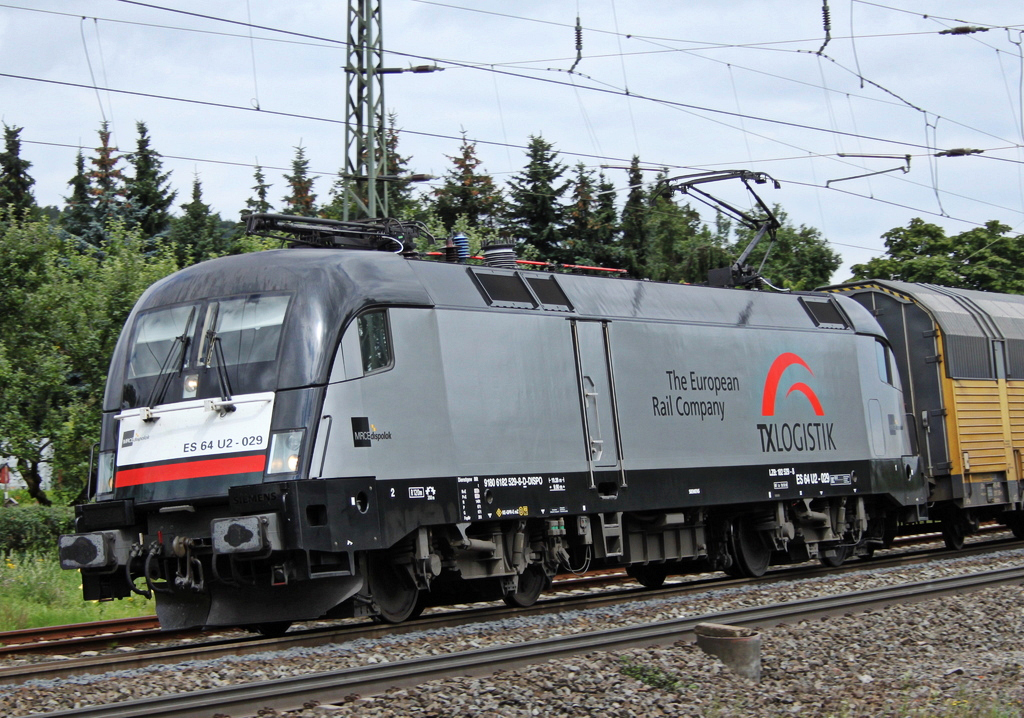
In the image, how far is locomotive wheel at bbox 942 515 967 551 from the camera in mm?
19469

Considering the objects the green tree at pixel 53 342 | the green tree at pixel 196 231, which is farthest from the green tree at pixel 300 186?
the green tree at pixel 53 342

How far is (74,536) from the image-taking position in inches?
422

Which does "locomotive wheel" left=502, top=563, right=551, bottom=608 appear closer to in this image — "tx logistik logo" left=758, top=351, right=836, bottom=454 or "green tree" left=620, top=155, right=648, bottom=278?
"tx logistik logo" left=758, top=351, right=836, bottom=454

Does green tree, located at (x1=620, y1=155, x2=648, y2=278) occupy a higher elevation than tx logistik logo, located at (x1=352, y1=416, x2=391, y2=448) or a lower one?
higher

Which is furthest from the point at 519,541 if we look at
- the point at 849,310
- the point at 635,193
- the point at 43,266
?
the point at 635,193

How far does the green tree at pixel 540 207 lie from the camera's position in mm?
39438

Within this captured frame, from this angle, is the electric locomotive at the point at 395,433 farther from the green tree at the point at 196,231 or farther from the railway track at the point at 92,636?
the green tree at the point at 196,231

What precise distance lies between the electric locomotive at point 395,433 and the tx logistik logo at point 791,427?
0.25 m

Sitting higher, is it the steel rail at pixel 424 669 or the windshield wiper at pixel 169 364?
the windshield wiper at pixel 169 364

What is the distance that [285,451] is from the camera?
10.1m

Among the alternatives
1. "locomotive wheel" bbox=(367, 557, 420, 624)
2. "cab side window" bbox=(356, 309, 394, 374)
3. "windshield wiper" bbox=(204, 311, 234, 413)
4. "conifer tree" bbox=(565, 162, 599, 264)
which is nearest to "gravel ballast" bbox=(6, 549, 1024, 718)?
"locomotive wheel" bbox=(367, 557, 420, 624)

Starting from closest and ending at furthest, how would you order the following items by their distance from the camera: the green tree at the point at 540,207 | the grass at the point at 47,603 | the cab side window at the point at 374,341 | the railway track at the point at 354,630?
the railway track at the point at 354,630 → the cab side window at the point at 374,341 → the grass at the point at 47,603 → the green tree at the point at 540,207

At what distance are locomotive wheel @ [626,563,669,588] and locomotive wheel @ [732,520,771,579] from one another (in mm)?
966

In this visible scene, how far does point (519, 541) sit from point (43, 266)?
44.1 ft
